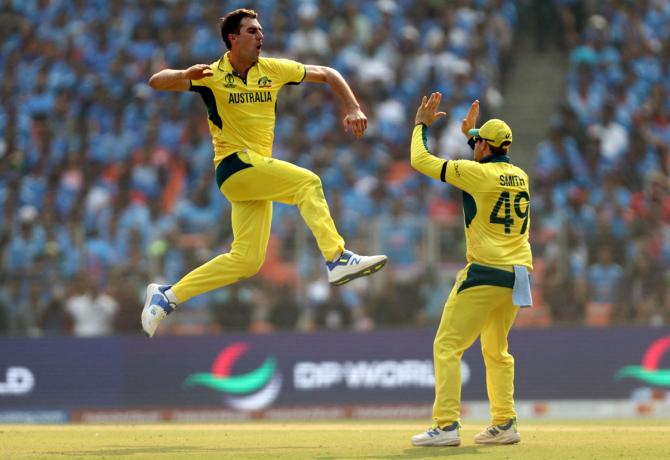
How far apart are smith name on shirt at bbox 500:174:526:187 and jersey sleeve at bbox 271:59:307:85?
6.53 ft

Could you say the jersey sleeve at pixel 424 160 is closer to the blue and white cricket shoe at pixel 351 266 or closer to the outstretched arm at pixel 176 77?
the blue and white cricket shoe at pixel 351 266

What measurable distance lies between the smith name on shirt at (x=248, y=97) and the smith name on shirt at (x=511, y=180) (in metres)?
2.11

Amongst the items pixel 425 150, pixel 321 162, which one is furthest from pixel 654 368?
pixel 425 150

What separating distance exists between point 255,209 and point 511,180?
7.38 ft

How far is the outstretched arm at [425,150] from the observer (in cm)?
1074

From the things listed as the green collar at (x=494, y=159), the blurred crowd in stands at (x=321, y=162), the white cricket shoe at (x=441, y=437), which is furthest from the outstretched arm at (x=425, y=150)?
the blurred crowd in stands at (x=321, y=162)

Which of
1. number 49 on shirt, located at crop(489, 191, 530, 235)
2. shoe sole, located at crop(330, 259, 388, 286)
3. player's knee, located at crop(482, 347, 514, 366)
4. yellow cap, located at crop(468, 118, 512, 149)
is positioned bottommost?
player's knee, located at crop(482, 347, 514, 366)

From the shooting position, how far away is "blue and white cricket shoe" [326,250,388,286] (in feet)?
35.2

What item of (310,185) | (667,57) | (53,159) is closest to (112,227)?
(53,159)

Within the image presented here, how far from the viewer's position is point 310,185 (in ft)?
36.8

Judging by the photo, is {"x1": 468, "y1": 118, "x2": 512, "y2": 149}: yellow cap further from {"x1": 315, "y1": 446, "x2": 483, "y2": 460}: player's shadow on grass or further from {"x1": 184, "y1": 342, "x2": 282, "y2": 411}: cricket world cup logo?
{"x1": 184, "y1": 342, "x2": 282, "y2": 411}: cricket world cup logo

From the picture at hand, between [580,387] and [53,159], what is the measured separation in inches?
348

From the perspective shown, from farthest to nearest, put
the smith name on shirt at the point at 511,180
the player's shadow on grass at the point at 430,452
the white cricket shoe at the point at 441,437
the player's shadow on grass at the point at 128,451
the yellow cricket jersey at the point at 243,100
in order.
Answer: the yellow cricket jersey at the point at 243,100, the smith name on shirt at the point at 511,180, the white cricket shoe at the point at 441,437, the player's shadow on grass at the point at 128,451, the player's shadow on grass at the point at 430,452

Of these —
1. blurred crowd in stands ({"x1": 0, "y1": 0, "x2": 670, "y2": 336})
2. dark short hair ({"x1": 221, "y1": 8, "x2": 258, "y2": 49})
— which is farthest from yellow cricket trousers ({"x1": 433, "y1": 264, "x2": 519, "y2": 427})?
blurred crowd in stands ({"x1": 0, "y1": 0, "x2": 670, "y2": 336})
